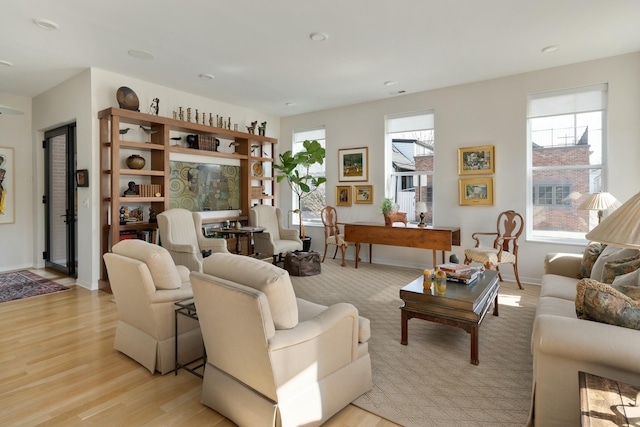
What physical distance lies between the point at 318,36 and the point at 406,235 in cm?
319

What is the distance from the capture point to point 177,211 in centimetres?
502

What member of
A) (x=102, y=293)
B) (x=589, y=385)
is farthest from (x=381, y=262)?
(x=589, y=385)

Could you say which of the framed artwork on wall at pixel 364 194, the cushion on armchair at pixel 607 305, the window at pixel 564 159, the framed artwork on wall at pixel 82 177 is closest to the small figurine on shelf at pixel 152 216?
the framed artwork on wall at pixel 82 177

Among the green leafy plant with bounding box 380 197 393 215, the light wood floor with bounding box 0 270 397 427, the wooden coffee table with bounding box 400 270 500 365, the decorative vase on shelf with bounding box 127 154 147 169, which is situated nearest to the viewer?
the light wood floor with bounding box 0 270 397 427

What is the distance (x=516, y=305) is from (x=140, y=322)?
12.7 feet

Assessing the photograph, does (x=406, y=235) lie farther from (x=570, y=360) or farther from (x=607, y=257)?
(x=570, y=360)

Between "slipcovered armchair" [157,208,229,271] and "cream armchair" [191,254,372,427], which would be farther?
"slipcovered armchair" [157,208,229,271]

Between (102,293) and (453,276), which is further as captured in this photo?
(102,293)

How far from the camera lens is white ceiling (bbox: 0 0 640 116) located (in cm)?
325

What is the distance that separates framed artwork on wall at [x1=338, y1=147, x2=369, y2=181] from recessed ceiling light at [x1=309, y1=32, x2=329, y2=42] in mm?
2897

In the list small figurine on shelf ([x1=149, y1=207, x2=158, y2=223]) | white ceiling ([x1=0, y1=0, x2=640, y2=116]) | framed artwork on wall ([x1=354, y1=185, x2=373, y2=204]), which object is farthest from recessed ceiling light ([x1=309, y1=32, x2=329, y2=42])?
small figurine on shelf ([x1=149, y1=207, x2=158, y2=223])

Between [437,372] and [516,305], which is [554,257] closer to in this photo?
[516,305]

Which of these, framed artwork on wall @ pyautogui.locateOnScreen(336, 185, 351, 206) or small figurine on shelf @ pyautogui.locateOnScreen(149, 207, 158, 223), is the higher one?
framed artwork on wall @ pyautogui.locateOnScreen(336, 185, 351, 206)

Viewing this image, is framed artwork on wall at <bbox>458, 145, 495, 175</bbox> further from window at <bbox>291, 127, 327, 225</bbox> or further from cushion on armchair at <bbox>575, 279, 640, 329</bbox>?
cushion on armchair at <bbox>575, 279, 640, 329</bbox>
